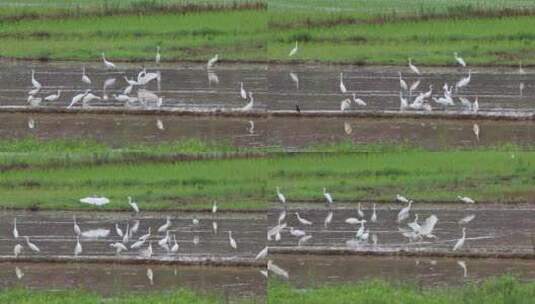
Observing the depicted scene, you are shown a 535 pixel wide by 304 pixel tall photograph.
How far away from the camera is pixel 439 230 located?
4.45 metres

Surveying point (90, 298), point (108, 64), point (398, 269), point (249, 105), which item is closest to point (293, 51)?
point (249, 105)

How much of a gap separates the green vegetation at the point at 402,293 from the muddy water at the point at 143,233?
26 centimetres

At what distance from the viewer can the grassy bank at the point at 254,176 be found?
439 cm

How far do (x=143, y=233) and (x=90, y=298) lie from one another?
0.38 m

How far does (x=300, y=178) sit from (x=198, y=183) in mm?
483

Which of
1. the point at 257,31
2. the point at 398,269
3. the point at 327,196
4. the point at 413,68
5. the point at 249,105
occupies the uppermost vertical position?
the point at 257,31

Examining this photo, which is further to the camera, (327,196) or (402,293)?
(327,196)

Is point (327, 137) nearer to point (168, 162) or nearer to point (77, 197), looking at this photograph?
point (168, 162)

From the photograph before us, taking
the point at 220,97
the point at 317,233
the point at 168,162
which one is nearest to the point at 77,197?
the point at 168,162

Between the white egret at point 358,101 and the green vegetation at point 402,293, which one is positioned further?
the white egret at point 358,101

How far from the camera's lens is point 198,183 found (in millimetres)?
4473

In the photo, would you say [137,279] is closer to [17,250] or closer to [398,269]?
[17,250]

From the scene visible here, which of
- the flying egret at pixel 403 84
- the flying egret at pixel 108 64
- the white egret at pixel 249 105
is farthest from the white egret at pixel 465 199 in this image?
the flying egret at pixel 108 64

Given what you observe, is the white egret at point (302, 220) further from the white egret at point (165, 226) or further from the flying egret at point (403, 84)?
the flying egret at point (403, 84)
